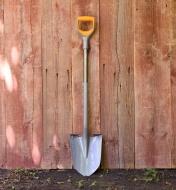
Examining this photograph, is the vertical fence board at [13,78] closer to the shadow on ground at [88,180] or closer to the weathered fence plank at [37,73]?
the weathered fence plank at [37,73]

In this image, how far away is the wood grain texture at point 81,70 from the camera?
3617 mm

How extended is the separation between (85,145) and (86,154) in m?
0.07

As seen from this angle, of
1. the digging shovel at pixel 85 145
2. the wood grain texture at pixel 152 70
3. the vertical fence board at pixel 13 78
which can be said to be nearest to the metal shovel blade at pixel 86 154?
the digging shovel at pixel 85 145

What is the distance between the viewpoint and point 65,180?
11.1ft

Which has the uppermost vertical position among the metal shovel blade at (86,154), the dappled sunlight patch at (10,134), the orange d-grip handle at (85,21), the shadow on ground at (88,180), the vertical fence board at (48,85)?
the orange d-grip handle at (85,21)

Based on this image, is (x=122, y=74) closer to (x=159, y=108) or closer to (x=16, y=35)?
(x=159, y=108)

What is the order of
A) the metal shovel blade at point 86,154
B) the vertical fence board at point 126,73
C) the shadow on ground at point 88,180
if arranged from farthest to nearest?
the vertical fence board at point 126,73 → the metal shovel blade at point 86,154 → the shadow on ground at point 88,180

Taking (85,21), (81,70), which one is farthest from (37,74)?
(85,21)

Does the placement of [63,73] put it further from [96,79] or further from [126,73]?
[126,73]

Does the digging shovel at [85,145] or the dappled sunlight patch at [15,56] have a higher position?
the dappled sunlight patch at [15,56]

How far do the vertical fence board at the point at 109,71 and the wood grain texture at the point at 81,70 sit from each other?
4 cm

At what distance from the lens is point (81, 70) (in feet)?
11.9

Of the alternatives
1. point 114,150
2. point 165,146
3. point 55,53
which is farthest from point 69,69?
point 165,146

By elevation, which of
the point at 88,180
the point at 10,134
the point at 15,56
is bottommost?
the point at 88,180
